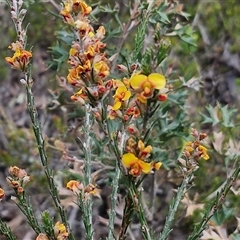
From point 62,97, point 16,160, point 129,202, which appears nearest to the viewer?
point 129,202

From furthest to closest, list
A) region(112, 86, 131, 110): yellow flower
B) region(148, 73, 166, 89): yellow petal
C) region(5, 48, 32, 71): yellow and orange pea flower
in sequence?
1. region(5, 48, 32, 71): yellow and orange pea flower
2. region(112, 86, 131, 110): yellow flower
3. region(148, 73, 166, 89): yellow petal

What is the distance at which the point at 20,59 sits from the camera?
3.01 feet

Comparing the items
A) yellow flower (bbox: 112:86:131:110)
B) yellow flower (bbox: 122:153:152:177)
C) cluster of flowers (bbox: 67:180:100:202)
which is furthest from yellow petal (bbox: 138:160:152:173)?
cluster of flowers (bbox: 67:180:100:202)

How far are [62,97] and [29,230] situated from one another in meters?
0.78

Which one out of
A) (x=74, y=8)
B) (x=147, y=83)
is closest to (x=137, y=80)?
(x=147, y=83)

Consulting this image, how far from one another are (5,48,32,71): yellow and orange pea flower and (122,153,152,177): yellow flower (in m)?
0.28

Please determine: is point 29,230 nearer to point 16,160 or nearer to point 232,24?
point 16,160

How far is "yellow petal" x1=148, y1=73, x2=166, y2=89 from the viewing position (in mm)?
699

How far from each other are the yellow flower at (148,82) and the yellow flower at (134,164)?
107 mm

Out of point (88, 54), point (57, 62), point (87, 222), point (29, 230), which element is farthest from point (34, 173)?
point (88, 54)

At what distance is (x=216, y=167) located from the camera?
7.31 ft

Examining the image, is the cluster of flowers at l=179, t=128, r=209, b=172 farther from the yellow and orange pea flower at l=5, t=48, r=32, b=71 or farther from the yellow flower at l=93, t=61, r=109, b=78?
the yellow and orange pea flower at l=5, t=48, r=32, b=71

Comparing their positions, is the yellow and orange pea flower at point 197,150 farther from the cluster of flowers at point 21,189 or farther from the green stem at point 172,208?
the cluster of flowers at point 21,189

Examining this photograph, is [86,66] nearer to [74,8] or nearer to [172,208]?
[74,8]
